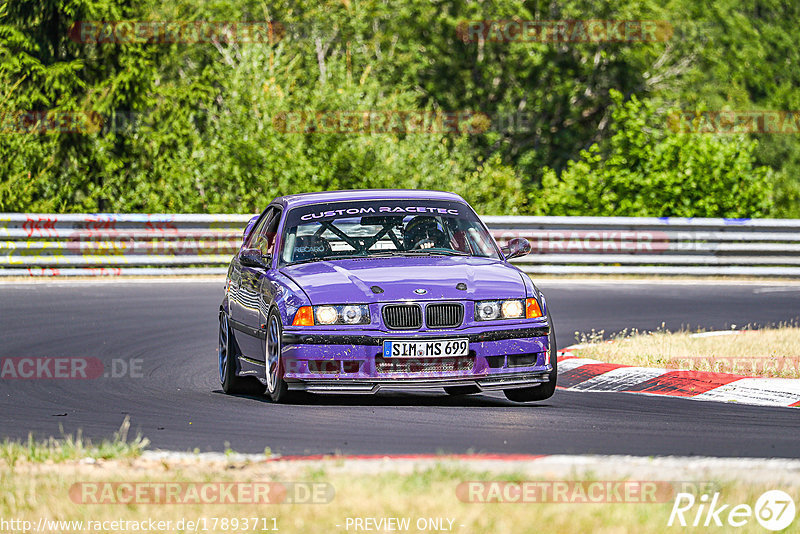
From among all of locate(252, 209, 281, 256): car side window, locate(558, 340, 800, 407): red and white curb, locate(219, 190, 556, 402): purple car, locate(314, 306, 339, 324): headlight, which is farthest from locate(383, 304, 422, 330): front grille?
locate(558, 340, 800, 407): red and white curb

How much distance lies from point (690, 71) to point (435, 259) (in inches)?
1574

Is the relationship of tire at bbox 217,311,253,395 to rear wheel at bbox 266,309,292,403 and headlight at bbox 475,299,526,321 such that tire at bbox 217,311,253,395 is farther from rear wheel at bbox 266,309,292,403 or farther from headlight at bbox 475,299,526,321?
headlight at bbox 475,299,526,321

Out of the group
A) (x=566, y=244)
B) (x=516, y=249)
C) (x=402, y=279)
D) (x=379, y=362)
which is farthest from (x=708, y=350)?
(x=566, y=244)

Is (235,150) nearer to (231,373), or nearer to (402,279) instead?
(231,373)

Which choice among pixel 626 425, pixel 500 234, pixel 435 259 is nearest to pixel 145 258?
pixel 500 234

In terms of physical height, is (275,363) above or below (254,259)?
below

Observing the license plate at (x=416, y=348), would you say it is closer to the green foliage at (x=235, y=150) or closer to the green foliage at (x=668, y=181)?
the green foliage at (x=668, y=181)

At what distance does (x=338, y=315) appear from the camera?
882 cm

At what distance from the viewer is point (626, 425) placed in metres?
8.29

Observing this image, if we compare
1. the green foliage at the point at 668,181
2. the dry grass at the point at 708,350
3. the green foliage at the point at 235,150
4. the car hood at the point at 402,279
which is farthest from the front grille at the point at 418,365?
the green foliage at the point at 235,150

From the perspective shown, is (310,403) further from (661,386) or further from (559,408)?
(661,386)

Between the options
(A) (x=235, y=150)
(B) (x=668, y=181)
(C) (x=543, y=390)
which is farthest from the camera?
(A) (x=235, y=150)

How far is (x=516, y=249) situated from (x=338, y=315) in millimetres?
1953

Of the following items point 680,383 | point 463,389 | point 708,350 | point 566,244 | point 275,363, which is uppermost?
point 275,363
